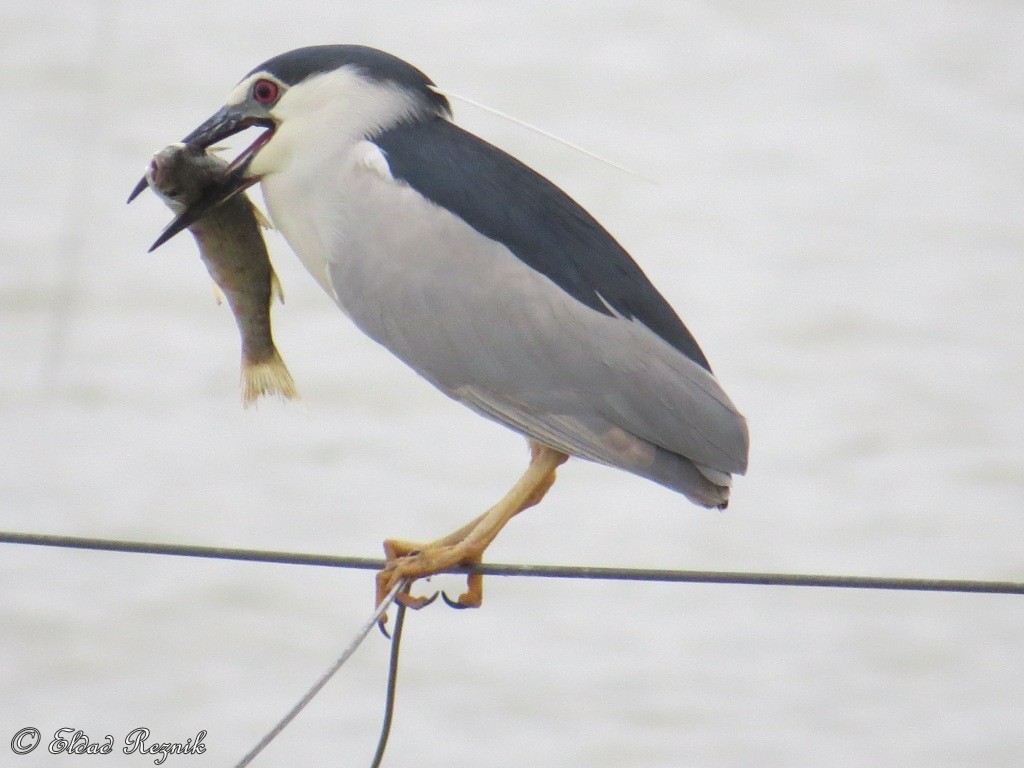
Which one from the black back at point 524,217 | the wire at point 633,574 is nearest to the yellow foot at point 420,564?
the wire at point 633,574

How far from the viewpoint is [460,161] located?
87.6 inches

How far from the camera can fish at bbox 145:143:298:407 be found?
7.06 feet

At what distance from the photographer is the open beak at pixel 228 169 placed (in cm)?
219

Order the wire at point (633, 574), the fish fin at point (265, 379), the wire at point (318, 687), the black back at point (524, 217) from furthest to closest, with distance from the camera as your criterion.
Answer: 1. the fish fin at point (265, 379)
2. the black back at point (524, 217)
3. the wire at point (318, 687)
4. the wire at point (633, 574)

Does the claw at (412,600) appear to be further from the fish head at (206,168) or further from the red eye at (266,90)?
the red eye at (266,90)

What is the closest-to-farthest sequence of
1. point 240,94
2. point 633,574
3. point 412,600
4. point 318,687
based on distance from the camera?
1. point 633,574
2. point 318,687
3. point 412,600
4. point 240,94

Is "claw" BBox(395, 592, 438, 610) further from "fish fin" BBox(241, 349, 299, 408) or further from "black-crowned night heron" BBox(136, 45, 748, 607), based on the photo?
"fish fin" BBox(241, 349, 299, 408)

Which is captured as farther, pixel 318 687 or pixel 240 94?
pixel 240 94

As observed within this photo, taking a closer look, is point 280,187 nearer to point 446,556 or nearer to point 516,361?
point 516,361

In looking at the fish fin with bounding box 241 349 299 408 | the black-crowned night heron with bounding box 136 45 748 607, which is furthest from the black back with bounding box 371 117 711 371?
the fish fin with bounding box 241 349 299 408

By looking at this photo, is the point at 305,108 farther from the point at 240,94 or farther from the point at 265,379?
the point at 265,379

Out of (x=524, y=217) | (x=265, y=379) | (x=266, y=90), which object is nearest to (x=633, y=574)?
(x=524, y=217)

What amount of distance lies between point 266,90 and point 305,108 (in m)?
0.06

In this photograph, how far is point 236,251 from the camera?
2248mm
